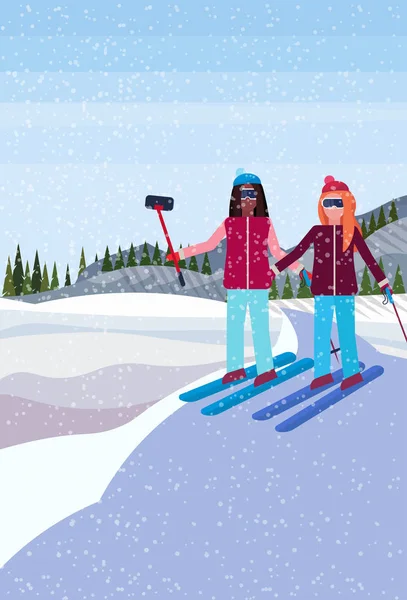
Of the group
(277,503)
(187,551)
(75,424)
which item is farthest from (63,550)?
(75,424)

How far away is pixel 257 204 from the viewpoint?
21.2 ft

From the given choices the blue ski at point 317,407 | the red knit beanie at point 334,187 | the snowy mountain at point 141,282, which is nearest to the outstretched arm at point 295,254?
the red knit beanie at point 334,187

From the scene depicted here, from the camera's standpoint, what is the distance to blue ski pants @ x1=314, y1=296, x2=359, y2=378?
6.52 metres

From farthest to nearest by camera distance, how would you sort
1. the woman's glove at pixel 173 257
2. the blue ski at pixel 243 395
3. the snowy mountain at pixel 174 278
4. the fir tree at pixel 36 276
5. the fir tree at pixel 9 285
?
the fir tree at pixel 36 276
the fir tree at pixel 9 285
the snowy mountain at pixel 174 278
the woman's glove at pixel 173 257
the blue ski at pixel 243 395

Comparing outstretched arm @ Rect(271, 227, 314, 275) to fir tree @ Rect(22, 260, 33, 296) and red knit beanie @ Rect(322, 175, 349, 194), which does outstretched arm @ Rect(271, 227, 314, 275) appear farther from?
fir tree @ Rect(22, 260, 33, 296)

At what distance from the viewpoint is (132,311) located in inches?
535

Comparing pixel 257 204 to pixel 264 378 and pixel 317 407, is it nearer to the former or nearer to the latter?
pixel 264 378

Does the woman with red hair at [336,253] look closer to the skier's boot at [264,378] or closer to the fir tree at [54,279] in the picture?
the skier's boot at [264,378]

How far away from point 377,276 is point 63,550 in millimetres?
3558

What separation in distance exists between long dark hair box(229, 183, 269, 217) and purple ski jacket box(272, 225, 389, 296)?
16.4 inches

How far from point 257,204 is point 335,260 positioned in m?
0.79

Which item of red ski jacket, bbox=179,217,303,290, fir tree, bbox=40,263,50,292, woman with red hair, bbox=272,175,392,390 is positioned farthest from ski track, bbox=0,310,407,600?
fir tree, bbox=40,263,50,292

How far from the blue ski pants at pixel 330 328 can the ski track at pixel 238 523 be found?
0.83 meters

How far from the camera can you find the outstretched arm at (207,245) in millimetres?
6578
